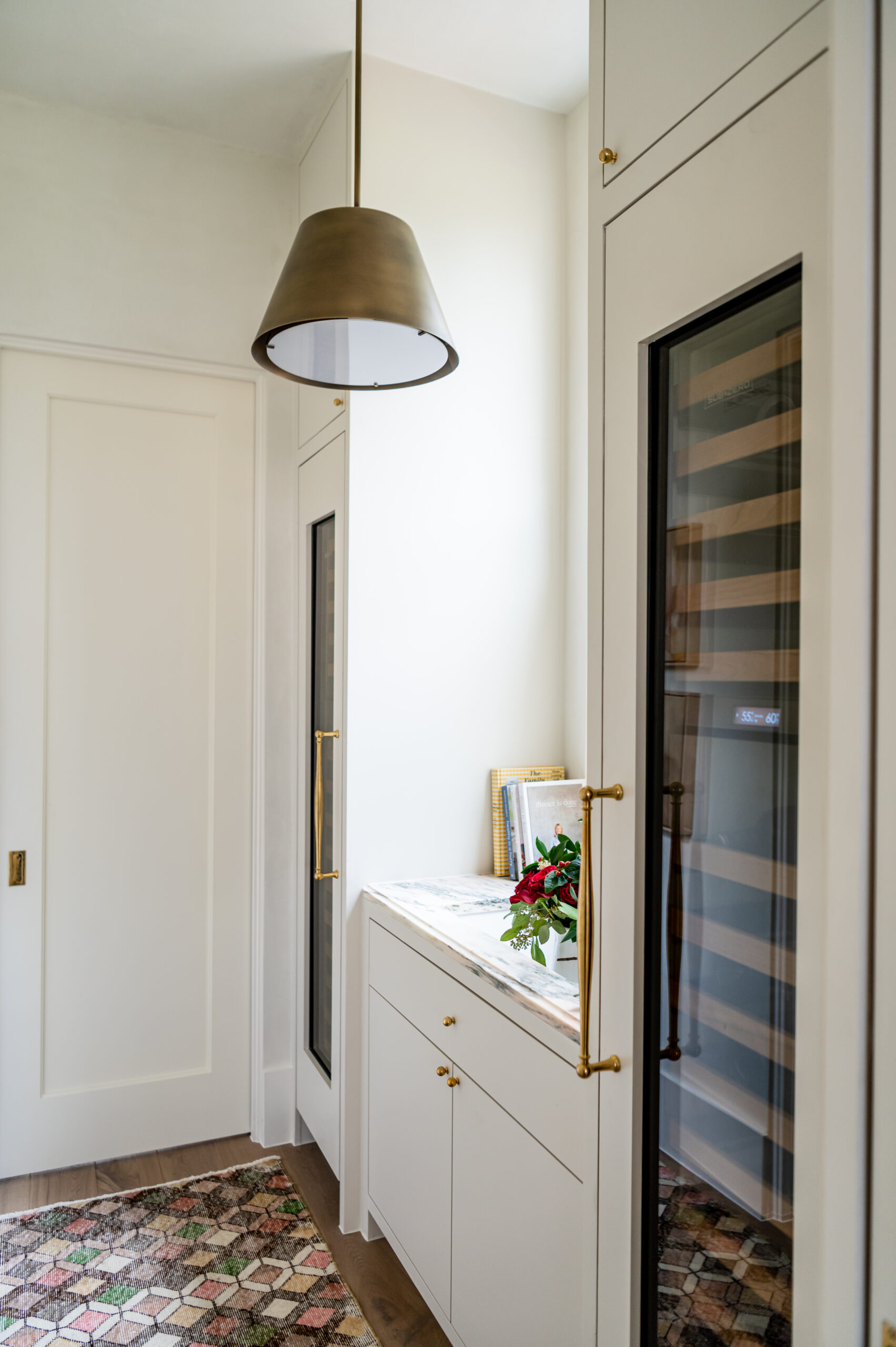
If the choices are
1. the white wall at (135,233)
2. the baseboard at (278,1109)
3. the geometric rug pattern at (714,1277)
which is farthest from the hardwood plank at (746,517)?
the baseboard at (278,1109)

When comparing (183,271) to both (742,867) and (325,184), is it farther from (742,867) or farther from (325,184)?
(742,867)

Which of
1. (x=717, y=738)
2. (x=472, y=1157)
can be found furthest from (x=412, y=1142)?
(x=717, y=738)

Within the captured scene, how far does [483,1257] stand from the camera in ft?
4.84

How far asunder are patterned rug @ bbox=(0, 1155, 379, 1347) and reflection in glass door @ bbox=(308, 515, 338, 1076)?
404mm

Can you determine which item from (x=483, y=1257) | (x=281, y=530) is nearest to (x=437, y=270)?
(x=281, y=530)

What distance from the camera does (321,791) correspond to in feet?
7.63

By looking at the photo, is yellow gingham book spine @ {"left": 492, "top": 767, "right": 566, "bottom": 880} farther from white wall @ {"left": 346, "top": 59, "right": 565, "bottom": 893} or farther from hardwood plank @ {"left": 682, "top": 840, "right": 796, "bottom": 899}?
hardwood plank @ {"left": 682, "top": 840, "right": 796, "bottom": 899}

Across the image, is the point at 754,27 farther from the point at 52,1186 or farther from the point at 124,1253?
the point at 52,1186

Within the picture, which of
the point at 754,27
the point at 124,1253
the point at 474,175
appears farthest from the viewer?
the point at 474,175

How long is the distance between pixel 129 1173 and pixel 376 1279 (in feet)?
2.82

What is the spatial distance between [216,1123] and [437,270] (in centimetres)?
251

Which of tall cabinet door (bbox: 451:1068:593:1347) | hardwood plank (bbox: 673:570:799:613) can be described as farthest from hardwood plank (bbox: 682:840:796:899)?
tall cabinet door (bbox: 451:1068:593:1347)

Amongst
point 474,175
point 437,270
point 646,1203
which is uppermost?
point 474,175

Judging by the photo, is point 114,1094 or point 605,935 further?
point 114,1094
